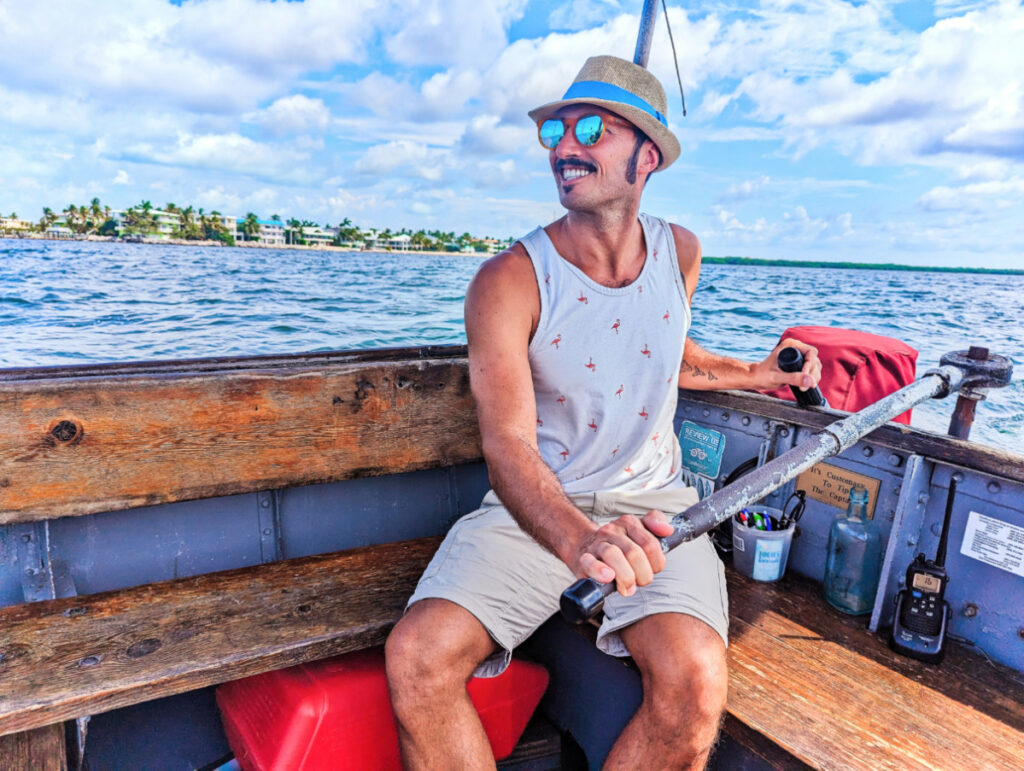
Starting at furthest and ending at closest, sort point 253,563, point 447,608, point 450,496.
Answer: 1. point 450,496
2. point 253,563
3. point 447,608

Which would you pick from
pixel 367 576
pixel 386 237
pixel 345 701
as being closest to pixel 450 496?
pixel 367 576

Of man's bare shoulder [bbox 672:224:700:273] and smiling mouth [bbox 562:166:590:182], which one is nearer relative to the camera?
smiling mouth [bbox 562:166:590:182]

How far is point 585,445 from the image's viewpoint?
2.12 meters

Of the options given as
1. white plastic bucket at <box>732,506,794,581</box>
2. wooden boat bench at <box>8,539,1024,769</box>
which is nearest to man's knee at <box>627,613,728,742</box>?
wooden boat bench at <box>8,539,1024,769</box>

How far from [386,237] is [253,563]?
124 metres

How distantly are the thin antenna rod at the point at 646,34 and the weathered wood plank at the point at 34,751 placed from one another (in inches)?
115

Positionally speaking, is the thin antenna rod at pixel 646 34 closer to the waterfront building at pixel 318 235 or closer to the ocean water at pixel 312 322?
the ocean water at pixel 312 322

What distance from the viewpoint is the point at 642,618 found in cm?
173

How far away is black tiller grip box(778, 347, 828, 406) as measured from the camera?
2.35 m

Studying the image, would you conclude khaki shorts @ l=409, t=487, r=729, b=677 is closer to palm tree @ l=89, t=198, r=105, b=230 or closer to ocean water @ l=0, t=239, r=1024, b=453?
ocean water @ l=0, t=239, r=1024, b=453

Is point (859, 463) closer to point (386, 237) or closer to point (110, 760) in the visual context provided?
point (110, 760)

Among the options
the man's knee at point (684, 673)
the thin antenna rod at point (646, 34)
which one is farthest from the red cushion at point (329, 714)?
the thin antenna rod at point (646, 34)

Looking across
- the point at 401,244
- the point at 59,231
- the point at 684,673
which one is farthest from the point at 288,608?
the point at 59,231

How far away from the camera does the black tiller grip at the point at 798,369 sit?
7.71 ft
